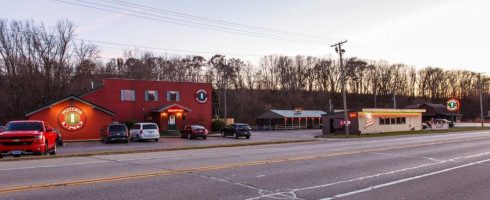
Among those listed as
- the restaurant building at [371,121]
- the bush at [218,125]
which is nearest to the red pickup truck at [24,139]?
the bush at [218,125]

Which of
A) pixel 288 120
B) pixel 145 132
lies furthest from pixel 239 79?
pixel 145 132

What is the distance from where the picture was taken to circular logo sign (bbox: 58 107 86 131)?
3456cm

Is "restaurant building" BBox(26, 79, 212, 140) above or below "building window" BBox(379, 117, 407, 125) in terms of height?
above

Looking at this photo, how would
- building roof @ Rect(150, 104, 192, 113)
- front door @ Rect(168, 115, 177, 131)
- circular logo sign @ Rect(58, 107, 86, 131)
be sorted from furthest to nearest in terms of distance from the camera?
front door @ Rect(168, 115, 177, 131), building roof @ Rect(150, 104, 192, 113), circular logo sign @ Rect(58, 107, 86, 131)

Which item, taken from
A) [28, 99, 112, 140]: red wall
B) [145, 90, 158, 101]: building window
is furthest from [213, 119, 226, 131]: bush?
Result: [28, 99, 112, 140]: red wall

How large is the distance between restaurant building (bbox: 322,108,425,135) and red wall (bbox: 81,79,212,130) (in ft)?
51.9

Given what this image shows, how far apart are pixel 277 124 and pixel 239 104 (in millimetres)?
17742

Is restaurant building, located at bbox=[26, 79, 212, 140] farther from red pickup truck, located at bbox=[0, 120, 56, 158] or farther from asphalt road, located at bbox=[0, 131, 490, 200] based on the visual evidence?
asphalt road, located at bbox=[0, 131, 490, 200]

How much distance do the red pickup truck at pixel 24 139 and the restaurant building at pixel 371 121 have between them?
33.4 m

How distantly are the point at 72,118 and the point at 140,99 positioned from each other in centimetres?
965

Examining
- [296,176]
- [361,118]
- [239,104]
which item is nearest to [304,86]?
[239,104]

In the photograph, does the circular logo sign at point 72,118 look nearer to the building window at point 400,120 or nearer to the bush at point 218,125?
the bush at point 218,125

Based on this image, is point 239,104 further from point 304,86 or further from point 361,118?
point 361,118

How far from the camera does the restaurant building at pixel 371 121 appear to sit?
45906mm
